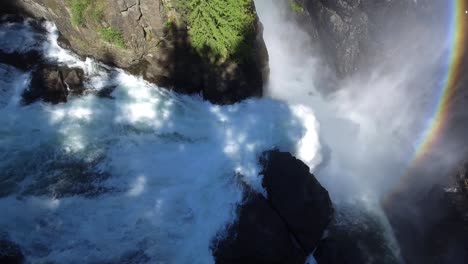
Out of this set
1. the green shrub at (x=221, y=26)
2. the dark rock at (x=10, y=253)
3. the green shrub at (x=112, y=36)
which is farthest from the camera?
the green shrub at (x=112, y=36)

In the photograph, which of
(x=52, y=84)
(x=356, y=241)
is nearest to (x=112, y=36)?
(x=52, y=84)

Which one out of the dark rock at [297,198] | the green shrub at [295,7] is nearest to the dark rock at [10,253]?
the dark rock at [297,198]

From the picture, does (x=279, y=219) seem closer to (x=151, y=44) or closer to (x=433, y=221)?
(x=433, y=221)

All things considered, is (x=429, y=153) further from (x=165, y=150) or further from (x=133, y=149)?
(x=133, y=149)

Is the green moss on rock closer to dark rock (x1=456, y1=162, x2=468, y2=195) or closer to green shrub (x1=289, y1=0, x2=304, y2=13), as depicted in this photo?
green shrub (x1=289, y1=0, x2=304, y2=13)

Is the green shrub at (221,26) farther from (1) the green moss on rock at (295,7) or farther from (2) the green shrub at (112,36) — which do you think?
(1) the green moss on rock at (295,7)

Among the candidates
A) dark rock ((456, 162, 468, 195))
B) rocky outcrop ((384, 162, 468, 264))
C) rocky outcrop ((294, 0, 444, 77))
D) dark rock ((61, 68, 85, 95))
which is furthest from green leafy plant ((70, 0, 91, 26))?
dark rock ((456, 162, 468, 195))

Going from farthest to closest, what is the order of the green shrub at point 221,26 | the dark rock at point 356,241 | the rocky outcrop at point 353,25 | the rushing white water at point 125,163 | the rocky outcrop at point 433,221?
the rocky outcrop at point 353,25 < the rocky outcrop at point 433,221 < the green shrub at point 221,26 < the dark rock at point 356,241 < the rushing white water at point 125,163
